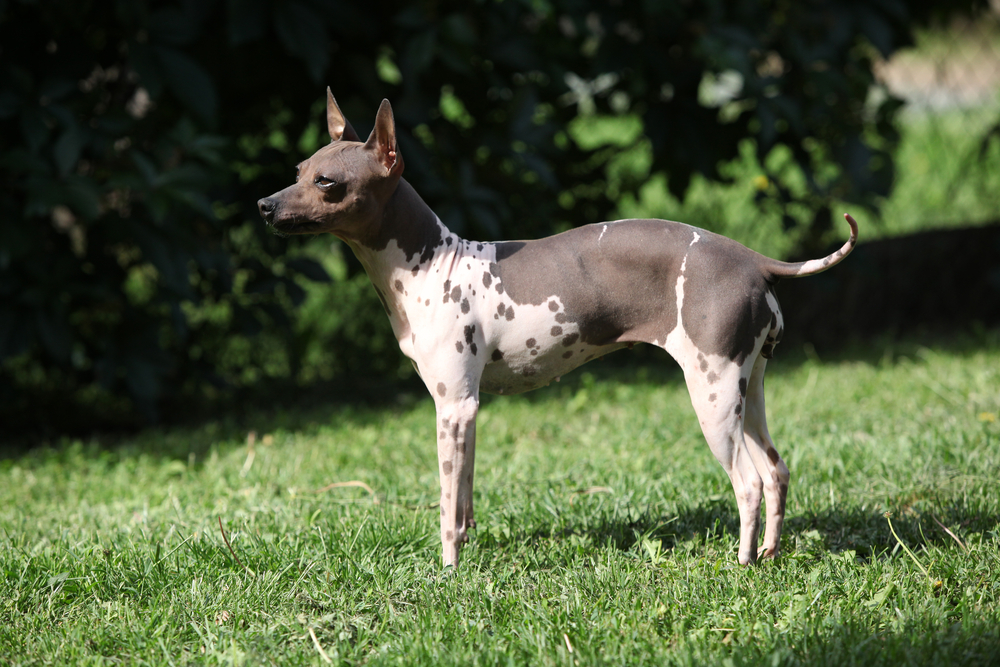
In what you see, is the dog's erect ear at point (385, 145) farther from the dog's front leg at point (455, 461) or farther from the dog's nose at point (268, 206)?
the dog's front leg at point (455, 461)

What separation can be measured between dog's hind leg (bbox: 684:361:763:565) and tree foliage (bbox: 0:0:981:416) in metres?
1.92

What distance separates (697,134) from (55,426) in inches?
151

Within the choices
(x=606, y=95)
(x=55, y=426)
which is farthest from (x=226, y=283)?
(x=606, y=95)

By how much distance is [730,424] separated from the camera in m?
2.55

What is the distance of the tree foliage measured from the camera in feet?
13.1

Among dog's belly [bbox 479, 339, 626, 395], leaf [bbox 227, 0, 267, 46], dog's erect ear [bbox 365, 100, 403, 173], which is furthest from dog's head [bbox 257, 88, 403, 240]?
leaf [bbox 227, 0, 267, 46]

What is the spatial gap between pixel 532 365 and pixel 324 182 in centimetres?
80

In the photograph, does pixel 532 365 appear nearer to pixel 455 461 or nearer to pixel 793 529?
pixel 455 461

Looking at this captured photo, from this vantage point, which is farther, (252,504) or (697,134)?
(697,134)

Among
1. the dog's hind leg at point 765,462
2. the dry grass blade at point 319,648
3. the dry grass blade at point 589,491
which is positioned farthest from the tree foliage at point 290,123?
the dry grass blade at point 319,648

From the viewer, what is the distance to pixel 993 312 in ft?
19.7

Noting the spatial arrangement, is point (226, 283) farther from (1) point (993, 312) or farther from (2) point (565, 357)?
(1) point (993, 312)

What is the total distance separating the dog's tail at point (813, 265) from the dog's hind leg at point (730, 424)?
0.97 ft

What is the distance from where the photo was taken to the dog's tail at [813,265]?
246 centimetres
